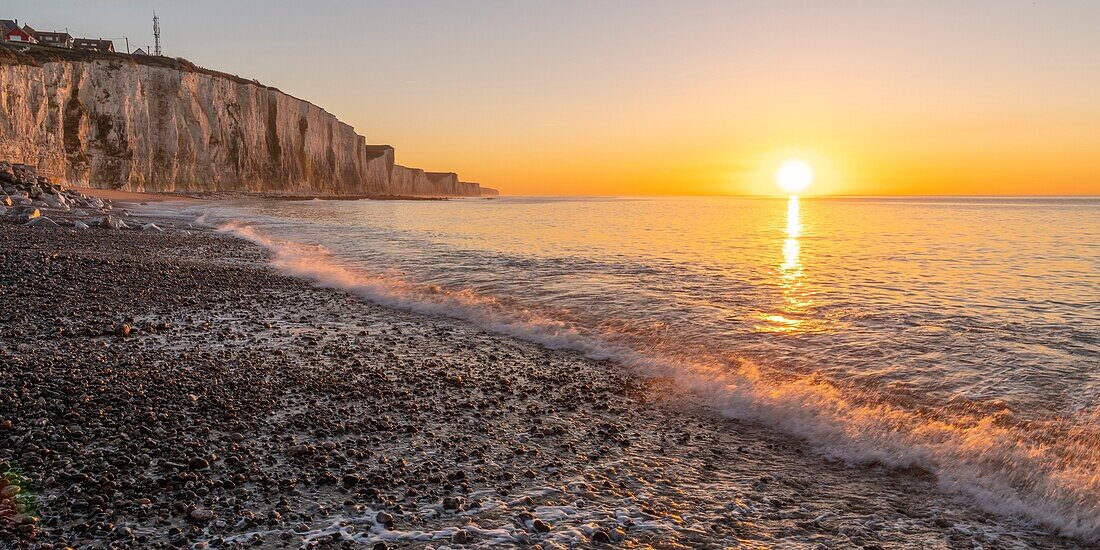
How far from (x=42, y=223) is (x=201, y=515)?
2659 centimetres

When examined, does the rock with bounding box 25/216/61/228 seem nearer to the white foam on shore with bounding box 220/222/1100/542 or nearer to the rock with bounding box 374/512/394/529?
the white foam on shore with bounding box 220/222/1100/542

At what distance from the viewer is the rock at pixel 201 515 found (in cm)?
415

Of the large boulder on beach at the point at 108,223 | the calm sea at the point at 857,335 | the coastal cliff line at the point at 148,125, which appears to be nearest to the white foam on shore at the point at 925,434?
the calm sea at the point at 857,335

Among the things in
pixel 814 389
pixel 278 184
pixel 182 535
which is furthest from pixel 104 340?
pixel 278 184

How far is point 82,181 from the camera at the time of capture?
226 ft

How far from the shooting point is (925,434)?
20.0 feet

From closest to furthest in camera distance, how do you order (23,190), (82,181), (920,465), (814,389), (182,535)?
(182,535)
(920,465)
(814,389)
(23,190)
(82,181)

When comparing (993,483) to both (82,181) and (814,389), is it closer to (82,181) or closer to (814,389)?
(814,389)

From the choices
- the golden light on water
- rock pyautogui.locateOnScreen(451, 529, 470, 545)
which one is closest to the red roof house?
the golden light on water

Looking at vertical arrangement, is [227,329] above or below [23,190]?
below

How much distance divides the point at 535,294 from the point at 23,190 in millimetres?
39186

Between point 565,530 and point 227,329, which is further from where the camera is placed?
point 227,329

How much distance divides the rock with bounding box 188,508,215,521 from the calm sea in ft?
17.9

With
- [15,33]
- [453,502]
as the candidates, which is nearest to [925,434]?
[453,502]
